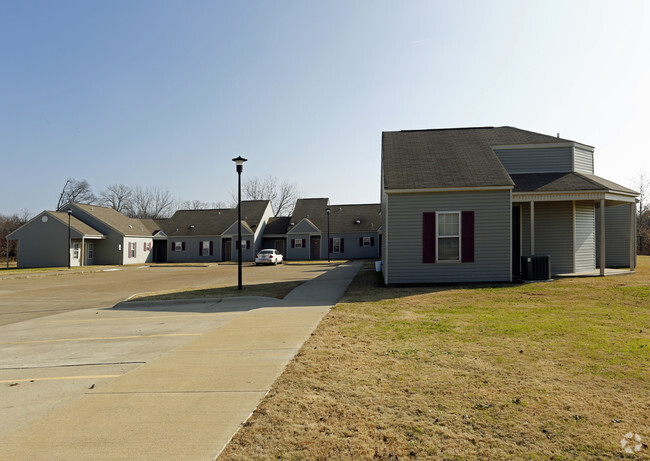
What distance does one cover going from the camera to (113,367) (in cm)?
602

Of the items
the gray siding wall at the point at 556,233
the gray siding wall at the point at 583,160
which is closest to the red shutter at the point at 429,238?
the gray siding wall at the point at 556,233

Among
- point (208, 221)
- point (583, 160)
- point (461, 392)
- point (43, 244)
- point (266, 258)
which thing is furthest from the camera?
point (208, 221)

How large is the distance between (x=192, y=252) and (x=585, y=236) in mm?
39817

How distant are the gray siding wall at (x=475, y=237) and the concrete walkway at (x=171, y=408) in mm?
8147

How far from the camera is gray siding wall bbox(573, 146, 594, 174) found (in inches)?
747

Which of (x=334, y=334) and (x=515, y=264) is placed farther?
(x=515, y=264)

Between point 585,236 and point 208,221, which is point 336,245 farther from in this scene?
point 585,236

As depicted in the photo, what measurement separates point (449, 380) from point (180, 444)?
3033mm

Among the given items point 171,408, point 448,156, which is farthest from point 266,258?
point 171,408

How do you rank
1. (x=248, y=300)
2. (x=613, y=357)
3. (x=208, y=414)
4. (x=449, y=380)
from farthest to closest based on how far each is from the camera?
(x=248, y=300)
(x=613, y=357)
(x=449, y=380)
(x=208, y=414)

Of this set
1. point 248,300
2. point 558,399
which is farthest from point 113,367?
point 248,300

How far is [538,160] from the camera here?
18812mm

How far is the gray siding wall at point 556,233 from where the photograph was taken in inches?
678

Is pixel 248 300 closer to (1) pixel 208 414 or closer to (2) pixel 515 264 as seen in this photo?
(1) pixel 208 414
